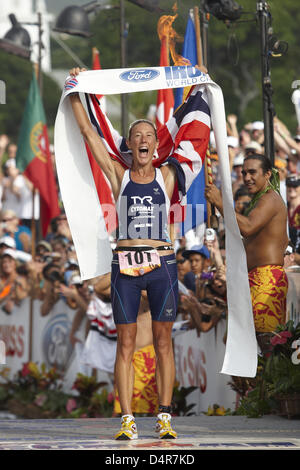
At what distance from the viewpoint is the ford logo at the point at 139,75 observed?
7.89 metres

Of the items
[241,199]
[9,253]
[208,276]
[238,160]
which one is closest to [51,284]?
[9,253]

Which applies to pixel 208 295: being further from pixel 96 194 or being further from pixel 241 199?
pixel 96 194

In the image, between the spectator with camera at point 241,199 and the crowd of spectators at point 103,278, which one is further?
the spectator with camera at point 241,199

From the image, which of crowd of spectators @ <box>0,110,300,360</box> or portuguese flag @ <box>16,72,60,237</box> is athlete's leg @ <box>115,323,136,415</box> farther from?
portuguese flag @ <box>16,72,60,237</box>

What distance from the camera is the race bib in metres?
7.14

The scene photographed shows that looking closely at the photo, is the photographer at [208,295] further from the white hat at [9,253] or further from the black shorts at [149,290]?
the white hat at [9,253]

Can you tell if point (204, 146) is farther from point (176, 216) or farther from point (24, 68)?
point (24, 68)

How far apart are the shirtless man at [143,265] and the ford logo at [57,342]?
716 centimetres

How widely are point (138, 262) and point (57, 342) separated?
314 inches

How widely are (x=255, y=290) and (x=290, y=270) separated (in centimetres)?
51

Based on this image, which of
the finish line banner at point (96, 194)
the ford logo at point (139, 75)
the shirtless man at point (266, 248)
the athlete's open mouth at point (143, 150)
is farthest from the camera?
the shirtless man at point (266, 248)

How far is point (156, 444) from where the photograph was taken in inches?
259

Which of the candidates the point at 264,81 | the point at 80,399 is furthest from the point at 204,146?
the point at 80,399

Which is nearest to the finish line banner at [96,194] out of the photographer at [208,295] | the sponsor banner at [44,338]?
the photographer at [208,295]
